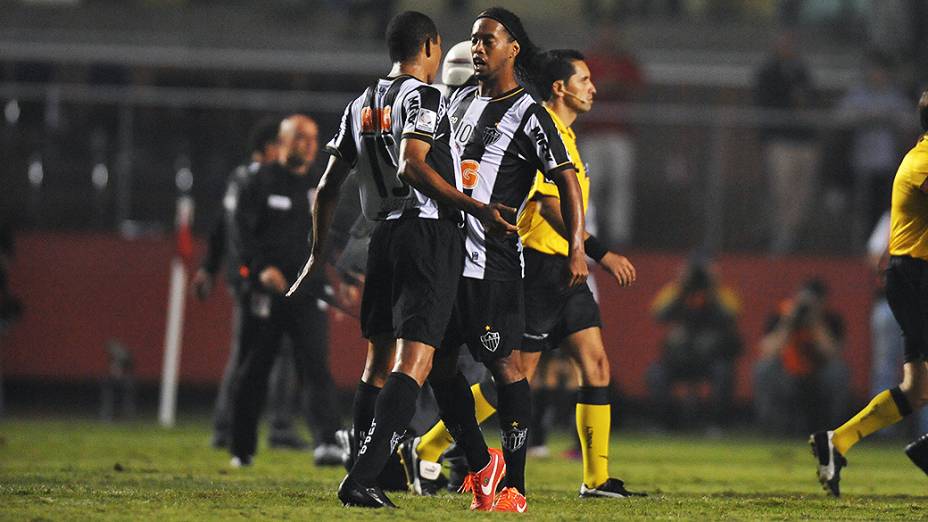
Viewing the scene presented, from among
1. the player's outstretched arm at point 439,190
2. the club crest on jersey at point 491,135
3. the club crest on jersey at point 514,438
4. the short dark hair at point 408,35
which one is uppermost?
the short dark hair at point 408,35

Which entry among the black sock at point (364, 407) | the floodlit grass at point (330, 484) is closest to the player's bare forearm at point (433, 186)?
the black sock at point (364, 407)

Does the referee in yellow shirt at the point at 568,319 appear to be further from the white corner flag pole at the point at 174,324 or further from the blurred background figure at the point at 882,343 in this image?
the white corner flag pole at the point at 174,324

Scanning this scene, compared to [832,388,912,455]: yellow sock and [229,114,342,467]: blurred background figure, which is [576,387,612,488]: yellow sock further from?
[229,114,342,467]: blurred background figure

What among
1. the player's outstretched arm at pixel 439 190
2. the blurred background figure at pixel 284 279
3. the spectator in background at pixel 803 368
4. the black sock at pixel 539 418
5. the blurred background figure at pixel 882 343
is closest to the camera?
the player's outstretched arm at pixel 439 190

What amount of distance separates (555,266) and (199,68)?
33.2ft

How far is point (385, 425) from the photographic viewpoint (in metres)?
7.53

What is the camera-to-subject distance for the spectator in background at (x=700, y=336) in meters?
17.8

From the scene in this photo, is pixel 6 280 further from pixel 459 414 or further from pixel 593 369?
pixel 459 414

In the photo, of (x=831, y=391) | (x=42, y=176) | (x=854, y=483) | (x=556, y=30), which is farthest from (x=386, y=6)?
(x=854, y=483)

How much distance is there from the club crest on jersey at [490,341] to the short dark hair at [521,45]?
1.50m

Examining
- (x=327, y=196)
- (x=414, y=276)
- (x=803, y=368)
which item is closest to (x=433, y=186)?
(x=414, y=276)

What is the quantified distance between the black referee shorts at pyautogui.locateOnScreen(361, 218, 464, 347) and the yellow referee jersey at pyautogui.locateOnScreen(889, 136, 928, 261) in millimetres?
2854

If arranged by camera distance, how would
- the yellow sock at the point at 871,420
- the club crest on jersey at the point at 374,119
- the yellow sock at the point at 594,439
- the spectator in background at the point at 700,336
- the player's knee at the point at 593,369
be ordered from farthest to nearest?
the spectator in background at the point at 700,336 < the yellow sock at the point at 871,420 < the player's knee at the point at 593,369 < the yellow sock at the point at 594,439 < the club crest on jersey at the point at 374,119

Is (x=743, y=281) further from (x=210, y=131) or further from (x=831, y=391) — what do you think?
(x=210, y=131)
